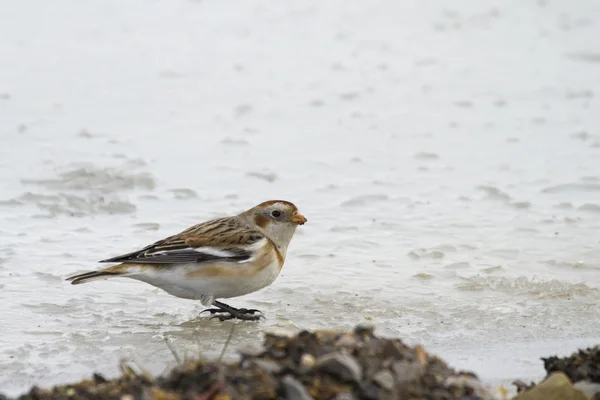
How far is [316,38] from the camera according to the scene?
47.4ft

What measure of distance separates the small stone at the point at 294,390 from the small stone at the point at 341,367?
0.16m

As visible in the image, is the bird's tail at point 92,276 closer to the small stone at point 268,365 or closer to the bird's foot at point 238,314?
the bird's foot at point 238,314

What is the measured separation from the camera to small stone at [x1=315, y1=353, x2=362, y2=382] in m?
4.27

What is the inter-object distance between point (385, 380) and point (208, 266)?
311cm

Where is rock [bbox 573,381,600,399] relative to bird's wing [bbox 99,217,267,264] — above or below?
below

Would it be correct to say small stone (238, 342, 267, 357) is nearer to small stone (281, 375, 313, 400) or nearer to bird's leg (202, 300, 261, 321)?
small stone (281, 375, 313, 400)

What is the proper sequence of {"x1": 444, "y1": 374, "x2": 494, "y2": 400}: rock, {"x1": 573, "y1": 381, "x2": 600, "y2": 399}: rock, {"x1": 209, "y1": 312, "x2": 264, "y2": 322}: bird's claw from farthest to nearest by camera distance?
{"x1": 209, "y1": 312, "x2": 264, "y2": 322}: bird's claw → {"x1": 573, "y1": 381, "x2": 600, "y2": 399}: rock → {"x1": 444, "y1": 374, "x2": 494, "y2": 400}: rock

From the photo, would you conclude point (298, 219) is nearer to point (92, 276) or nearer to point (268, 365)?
point (92, 276)

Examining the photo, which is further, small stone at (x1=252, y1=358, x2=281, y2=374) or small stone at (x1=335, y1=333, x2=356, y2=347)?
small stone at (x1=335, y1=333, x2=356, y2=347)

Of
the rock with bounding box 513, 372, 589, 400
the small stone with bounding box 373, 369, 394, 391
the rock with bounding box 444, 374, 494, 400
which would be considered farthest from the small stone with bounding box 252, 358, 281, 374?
the rock with bounding box 513, 372, 589, 400

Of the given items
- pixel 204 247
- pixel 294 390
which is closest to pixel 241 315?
pixel 204 247

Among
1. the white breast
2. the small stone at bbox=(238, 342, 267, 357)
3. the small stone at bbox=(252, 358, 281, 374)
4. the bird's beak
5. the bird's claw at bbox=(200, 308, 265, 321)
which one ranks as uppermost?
the bird's beak

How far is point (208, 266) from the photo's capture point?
727cm

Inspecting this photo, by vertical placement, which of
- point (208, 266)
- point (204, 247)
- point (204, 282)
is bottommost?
point (204, 282)
